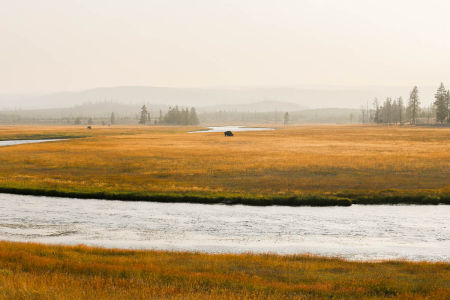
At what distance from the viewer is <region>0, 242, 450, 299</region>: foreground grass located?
11016 millimetres

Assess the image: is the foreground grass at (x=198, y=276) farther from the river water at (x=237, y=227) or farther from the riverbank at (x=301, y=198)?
the riverbank at (x=301, y=198)

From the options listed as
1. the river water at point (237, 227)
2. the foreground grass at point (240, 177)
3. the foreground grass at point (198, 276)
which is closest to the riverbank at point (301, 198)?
the foreground grass at point (240, 177)

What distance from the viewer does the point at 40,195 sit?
34.5 metres

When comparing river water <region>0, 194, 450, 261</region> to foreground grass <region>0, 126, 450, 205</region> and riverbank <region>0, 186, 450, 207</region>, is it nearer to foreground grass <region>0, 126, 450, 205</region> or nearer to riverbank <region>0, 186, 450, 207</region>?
riverbank <region>0, 186, 450, 207</region>

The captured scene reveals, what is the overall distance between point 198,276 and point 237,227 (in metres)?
11.2

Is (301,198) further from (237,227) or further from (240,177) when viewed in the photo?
(240,177)

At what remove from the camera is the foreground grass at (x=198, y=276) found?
434 inches

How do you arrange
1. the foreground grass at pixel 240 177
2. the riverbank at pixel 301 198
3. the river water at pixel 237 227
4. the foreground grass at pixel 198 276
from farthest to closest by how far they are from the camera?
the foreground grass at pixel 240 177 → the riverbank at pixel 301 198 → the river water at pixel 237 227 → the foreground grass at pixel 198 276

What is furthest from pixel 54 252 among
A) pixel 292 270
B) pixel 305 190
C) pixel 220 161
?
pixel 220 161

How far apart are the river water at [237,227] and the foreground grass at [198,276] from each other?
9.34 ft

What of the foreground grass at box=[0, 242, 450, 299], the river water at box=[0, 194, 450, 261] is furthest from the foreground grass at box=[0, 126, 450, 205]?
the foreground grass at box=[0, 242, 450, 299]

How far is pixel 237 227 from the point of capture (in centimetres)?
2412

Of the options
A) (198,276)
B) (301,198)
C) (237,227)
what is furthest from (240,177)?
(198,276)

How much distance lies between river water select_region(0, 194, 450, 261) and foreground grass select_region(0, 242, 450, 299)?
9.34ft
